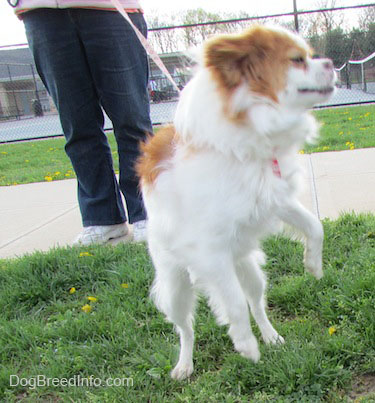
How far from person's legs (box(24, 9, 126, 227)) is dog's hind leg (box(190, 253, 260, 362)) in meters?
1.95

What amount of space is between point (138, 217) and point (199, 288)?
1705 millimetres

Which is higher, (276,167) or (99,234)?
(276,167)

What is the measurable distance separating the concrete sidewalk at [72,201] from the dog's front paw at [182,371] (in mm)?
1989

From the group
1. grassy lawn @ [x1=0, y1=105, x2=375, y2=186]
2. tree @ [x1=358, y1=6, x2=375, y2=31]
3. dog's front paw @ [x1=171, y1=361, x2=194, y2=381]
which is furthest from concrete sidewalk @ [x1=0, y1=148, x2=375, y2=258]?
tree @ [x1=358, y1=6, x2=375, y2=31]

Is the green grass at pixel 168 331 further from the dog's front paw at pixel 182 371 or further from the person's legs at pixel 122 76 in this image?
the person's legs at pixel 122 76

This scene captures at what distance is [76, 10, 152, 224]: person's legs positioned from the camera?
3.06 meters

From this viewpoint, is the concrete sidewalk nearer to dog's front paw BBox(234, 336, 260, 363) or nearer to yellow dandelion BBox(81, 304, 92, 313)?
yellow dandelion BBox(81, 304, 92, 313)

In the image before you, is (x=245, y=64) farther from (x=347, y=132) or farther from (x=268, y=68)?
(x=347, y=132)

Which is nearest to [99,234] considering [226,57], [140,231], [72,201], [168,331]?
[140,231]

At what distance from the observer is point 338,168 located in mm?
4934

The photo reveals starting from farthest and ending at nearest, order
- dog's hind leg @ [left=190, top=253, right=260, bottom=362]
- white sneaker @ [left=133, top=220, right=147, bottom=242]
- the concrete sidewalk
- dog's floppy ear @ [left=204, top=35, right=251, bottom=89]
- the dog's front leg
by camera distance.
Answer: the concrete sidewalk
white sneaker @ [left=133, top=220, right=147, bottom=242]
the dog's front leg
dog's hind leg @ [left=190, top=253, right=260, bottom=362]
dog's floppy ear @ [left=204, top=35, right=251, bottom=89]

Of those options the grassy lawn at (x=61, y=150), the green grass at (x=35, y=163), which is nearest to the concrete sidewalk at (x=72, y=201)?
the grassy lawn at (x=61, y=150)

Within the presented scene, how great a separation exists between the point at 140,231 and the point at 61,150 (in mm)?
7027

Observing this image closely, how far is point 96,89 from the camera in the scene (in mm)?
3359
